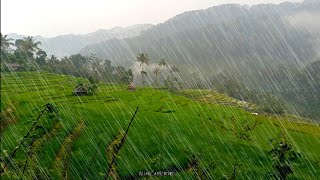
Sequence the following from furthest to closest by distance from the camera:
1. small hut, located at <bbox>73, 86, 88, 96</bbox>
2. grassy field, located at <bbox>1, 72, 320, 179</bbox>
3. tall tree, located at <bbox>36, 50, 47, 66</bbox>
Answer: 1. tall tree, located at <bbox>36, 50, 47, 66</bbox>
2. small hut, located at <bbox>73, 86, 88, 96</bbox>
3. grassy field, located at <bbox>1, 72, 320, 179</bbox>

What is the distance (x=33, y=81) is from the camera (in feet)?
290

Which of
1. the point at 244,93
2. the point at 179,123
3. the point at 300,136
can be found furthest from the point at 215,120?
the point at 244,93

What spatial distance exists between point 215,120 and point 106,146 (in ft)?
77.4

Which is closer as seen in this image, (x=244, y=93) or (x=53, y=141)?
(x=53, y=141)

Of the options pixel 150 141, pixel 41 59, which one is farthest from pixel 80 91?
pixel 41 59

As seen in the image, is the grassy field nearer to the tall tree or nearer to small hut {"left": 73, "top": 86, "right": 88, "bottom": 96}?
small hut {"left": 73, "top": 86, "right": 88, "bottom": 96}

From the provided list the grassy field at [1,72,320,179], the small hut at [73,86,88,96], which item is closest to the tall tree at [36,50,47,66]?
the small hut at [73,86,88,96]

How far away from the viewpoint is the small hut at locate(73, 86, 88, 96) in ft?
233

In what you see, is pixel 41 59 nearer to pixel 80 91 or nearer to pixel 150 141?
pixel 80 91

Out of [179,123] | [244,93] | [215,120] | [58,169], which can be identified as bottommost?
[58,169]

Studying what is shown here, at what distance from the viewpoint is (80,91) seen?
71.5 meters

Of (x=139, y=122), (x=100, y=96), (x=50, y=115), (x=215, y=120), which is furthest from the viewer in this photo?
(x=100, y=96)

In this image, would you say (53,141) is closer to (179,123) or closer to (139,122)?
(139,122)

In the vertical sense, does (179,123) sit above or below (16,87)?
below
